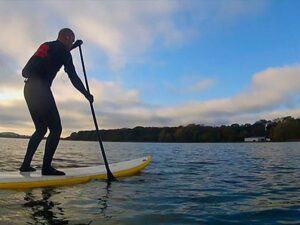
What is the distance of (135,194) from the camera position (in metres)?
6.42

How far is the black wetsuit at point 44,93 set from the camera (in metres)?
7.27

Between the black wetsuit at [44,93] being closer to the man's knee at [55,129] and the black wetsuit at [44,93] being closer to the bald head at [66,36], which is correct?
the man's knee at [55,129]

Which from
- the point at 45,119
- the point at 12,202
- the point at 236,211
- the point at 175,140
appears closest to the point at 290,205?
the point at 236,211

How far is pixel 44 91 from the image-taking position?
24.0ft

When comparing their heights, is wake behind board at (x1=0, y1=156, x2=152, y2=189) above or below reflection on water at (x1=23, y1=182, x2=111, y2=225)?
above

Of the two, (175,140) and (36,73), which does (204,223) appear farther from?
(175,140)

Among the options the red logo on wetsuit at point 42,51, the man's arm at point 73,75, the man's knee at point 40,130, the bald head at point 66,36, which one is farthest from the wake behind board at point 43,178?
the bald head at point 66,36

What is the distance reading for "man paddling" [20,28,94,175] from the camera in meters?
7.27

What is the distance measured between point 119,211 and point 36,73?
11.8ft

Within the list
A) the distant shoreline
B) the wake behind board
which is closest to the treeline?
the distant shoreline

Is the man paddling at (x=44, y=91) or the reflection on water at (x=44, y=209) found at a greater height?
the man paddling at (x=44, y=91)

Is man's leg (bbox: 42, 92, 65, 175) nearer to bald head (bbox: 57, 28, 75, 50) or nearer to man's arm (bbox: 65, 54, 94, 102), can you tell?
man's arm (bbox: 65, 54, 94, 102)

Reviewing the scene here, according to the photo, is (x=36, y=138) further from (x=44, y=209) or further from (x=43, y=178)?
(x=44, y=209)

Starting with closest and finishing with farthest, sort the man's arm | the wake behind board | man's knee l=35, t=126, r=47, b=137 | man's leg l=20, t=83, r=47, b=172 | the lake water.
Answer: the lake water < the wake behind board < man's leg l=20, t=83, r=47, b=172 < man's knee l=35, t=126, r=47, b=137 < the man's arm
